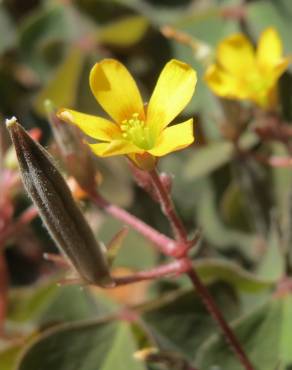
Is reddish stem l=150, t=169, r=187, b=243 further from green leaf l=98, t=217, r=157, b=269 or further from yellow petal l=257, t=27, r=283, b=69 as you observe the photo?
green leaf l=98, t=217, r=157, b=269

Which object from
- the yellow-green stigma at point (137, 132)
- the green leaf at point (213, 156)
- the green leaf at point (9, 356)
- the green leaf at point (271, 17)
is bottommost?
the green leaf at point (9, 356)

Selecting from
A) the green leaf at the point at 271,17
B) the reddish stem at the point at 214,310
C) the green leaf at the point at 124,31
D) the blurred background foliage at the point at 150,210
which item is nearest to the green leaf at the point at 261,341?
the blurred background foliage at the point at 150,210

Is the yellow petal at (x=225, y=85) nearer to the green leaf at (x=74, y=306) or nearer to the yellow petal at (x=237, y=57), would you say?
the yellow petal at (x=237, y=57)

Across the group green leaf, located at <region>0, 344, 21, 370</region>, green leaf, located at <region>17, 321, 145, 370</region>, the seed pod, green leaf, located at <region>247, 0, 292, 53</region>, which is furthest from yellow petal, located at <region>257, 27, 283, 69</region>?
green leaf, located at <region>0, 344, 21, 370</region>

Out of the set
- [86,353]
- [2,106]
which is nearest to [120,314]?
[86,353]

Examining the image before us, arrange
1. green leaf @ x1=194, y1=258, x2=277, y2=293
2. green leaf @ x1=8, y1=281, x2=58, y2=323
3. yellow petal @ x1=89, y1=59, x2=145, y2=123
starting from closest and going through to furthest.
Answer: yellow petal @ x1=89, y1=59, x2=145, y2=123 < green leaf @ x1=194, y1=258, x2=277, y2=293 < green leaf @ x1=8, y1=281, x2=58, y2=323

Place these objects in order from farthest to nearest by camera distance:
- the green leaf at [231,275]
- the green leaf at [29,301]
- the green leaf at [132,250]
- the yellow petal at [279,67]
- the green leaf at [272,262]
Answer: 1. the green leaf at [132,250]
2. the green leaf at [29,301]
3. the green leaf at [272,262]
4. the green leaf at [231,275]
5. the yellow petal at [279,67]

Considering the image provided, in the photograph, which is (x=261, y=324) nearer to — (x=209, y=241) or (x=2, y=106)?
(x=209, y=241)
